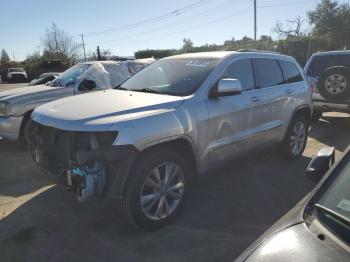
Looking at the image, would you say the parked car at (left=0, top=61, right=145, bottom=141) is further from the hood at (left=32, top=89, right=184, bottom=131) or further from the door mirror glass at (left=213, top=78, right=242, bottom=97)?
the door mirror glass at (left=213, top=78, right=242, bottom=97)

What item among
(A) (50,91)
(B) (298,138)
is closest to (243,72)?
(B) (298,138)

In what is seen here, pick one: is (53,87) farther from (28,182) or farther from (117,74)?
(28,182)

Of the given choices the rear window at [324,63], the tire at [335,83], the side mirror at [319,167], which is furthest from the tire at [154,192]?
the rear window at [324,63]

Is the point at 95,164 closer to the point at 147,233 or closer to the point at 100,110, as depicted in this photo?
the point at 100,110

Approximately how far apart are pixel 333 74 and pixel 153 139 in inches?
214

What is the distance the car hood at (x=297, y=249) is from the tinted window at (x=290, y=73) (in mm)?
4131

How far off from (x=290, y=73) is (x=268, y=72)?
28.1 inches

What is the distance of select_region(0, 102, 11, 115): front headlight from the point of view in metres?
6.65

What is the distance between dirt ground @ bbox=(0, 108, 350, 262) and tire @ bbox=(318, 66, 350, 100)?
266 cm

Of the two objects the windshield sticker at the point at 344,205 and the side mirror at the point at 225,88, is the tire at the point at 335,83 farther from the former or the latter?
the windshield sticker at the point at 344,205

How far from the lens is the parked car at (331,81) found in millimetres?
7613

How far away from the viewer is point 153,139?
3598 millimetres

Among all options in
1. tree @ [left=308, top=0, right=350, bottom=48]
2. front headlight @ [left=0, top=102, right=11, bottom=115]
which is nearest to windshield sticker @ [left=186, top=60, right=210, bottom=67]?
front headlight @ [left=0, top=102, right=11, bottom=115]

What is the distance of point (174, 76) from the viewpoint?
4664 millimetres
